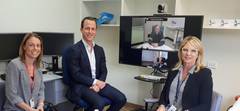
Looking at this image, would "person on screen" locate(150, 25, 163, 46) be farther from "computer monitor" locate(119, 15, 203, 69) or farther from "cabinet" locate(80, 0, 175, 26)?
"cabinet" locate(80, 0, 175, 26)

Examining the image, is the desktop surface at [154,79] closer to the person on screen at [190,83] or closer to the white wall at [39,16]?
the person on screen at [190,83]

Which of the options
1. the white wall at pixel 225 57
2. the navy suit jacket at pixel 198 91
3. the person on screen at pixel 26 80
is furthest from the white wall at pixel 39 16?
the navy suit jacket at pixel 198 91

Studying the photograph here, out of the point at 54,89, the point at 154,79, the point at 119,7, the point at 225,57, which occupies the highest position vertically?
the point at 119,7

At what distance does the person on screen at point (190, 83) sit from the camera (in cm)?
199

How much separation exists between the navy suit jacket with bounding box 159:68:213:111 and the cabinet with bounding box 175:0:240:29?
1031mm

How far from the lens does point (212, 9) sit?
308 cm

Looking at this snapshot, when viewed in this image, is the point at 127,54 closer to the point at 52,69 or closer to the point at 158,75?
the point at 158,75

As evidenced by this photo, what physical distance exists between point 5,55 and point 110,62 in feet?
5.34

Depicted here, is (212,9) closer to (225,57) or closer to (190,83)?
(225,57)

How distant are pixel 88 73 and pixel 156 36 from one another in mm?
961

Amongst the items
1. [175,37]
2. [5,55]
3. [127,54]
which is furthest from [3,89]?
[175,37]

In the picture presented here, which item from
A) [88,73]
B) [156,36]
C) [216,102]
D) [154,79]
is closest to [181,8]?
[156,36]

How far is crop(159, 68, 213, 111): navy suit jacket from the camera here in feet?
6.47

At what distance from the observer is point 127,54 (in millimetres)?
3424
